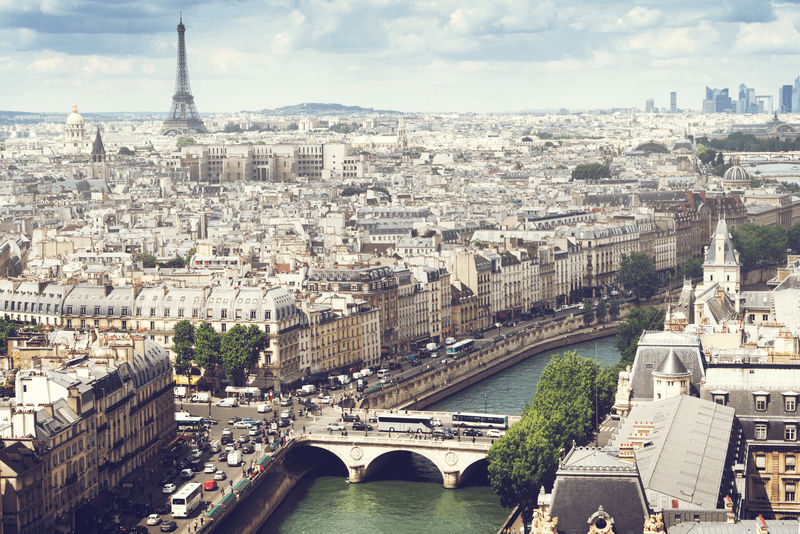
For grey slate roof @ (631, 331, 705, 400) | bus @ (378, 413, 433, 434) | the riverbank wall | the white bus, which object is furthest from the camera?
the riverbank wall

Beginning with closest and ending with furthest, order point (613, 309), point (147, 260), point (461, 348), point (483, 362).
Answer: point (483, 362) → point (461, 348) → point (613, 309) → point (147, 260)

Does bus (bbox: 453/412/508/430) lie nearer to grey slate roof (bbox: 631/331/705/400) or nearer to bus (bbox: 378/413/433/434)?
bus (bbox: 378/413/433/434)

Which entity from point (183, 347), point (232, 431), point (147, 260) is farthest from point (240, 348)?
point (147, 260)

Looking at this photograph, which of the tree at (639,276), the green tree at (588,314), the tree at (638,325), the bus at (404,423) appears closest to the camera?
the bus at (404,423)

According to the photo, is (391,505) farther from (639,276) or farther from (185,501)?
(639,276)

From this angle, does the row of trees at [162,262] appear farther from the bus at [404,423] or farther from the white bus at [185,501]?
the white bus at [185,501]

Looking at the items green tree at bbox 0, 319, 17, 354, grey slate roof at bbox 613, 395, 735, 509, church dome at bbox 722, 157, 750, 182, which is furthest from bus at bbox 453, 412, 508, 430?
church dome at bbox 722, 157, 750, 182

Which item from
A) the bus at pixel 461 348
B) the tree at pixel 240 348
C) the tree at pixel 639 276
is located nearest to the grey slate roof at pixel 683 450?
the tree at pixel 240 348
